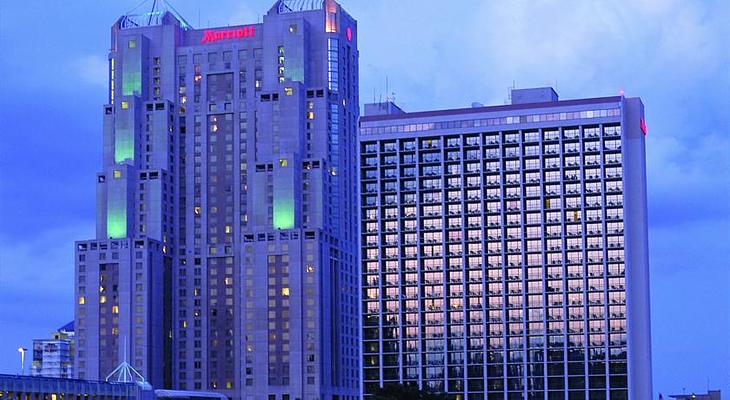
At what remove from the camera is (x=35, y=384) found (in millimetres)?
176000

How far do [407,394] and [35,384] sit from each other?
5199cm

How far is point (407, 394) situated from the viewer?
18738cm

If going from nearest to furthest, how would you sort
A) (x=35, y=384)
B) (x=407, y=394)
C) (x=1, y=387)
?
(x=1, y=387)
(x=35, y=384)
(x=407, y=394)

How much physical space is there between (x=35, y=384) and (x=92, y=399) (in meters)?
18.9

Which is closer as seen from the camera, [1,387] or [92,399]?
[1,387]

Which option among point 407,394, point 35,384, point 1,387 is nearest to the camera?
point 1,387

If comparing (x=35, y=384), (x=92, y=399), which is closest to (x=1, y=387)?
(x=35, y=384)

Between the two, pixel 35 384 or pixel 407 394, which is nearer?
pixel 35 384

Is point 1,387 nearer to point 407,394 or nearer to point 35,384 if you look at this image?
point 35,384

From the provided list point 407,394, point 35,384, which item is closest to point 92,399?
point 35,384

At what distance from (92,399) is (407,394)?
47160 mm

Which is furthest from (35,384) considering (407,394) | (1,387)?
(407,394)

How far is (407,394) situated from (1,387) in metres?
56.9

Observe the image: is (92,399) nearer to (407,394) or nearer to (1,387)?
(1,387)
